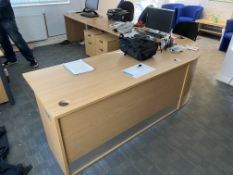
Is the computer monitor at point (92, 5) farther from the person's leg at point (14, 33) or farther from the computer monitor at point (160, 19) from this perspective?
the computer monitor at point (160, 19)

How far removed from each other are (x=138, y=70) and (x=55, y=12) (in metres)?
3.58

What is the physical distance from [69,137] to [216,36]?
18.6 ft

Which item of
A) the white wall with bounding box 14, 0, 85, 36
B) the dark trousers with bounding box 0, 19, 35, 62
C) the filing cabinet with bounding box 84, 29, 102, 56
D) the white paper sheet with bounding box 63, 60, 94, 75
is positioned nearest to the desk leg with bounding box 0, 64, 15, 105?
the white paper sheet with bounding box 63, 60, 94, 75

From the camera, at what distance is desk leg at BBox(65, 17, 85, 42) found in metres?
4.55

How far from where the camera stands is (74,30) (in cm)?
467

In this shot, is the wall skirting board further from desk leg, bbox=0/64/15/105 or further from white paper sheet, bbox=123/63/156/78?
desk leg, bbox=0/64/15/105

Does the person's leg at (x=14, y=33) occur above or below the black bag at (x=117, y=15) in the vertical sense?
below

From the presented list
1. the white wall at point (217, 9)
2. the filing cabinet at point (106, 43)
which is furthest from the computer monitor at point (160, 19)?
the white wall at point (217, 9)

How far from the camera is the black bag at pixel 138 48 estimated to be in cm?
190

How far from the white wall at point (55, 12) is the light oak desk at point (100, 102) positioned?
306cm

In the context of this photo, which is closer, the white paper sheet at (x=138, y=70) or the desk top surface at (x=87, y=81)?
the desk top surface at (x=87, y=81)

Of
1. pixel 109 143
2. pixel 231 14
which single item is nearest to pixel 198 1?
pixel 231 14

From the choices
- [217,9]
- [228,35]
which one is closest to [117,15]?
[228,35]

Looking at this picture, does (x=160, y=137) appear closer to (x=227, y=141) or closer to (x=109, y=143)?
(x=109, y=143)
